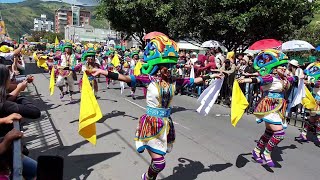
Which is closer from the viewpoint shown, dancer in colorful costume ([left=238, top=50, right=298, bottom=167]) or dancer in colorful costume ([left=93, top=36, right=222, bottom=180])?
dancer in colorful costume ([left=93, top=36, right=222, bottom=180])

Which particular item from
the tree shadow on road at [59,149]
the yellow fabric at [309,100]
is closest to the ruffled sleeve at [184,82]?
the tree shadow on road at [59,149]

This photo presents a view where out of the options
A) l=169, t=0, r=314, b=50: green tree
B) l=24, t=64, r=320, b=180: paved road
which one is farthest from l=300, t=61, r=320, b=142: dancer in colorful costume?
l=169, t=0, r=314, b=50: green tree

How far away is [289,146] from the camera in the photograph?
7.48 meters

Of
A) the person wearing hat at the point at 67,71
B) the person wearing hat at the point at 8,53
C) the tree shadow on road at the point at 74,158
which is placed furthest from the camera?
the person wearing hat at the point at 67,71

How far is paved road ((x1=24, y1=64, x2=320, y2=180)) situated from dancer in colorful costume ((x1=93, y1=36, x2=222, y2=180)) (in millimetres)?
1134

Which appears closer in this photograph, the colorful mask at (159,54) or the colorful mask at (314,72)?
the colorful mask at (159,54)

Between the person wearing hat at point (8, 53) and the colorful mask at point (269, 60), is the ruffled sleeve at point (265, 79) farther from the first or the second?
the person wearing hat at point (8, 53)

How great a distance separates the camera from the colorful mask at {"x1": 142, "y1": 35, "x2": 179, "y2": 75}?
14.2 feet

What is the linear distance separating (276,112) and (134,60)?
401 inches

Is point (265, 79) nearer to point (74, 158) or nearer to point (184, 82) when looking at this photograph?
point (184, 82)

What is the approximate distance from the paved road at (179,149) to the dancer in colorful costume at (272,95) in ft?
1.97

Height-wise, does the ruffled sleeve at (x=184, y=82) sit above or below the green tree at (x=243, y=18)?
below

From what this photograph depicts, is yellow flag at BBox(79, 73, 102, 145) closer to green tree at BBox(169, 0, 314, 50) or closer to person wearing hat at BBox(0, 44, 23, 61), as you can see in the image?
person wearing hat at BBox(0, 44, 23, 61)

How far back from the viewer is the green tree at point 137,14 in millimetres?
21250
